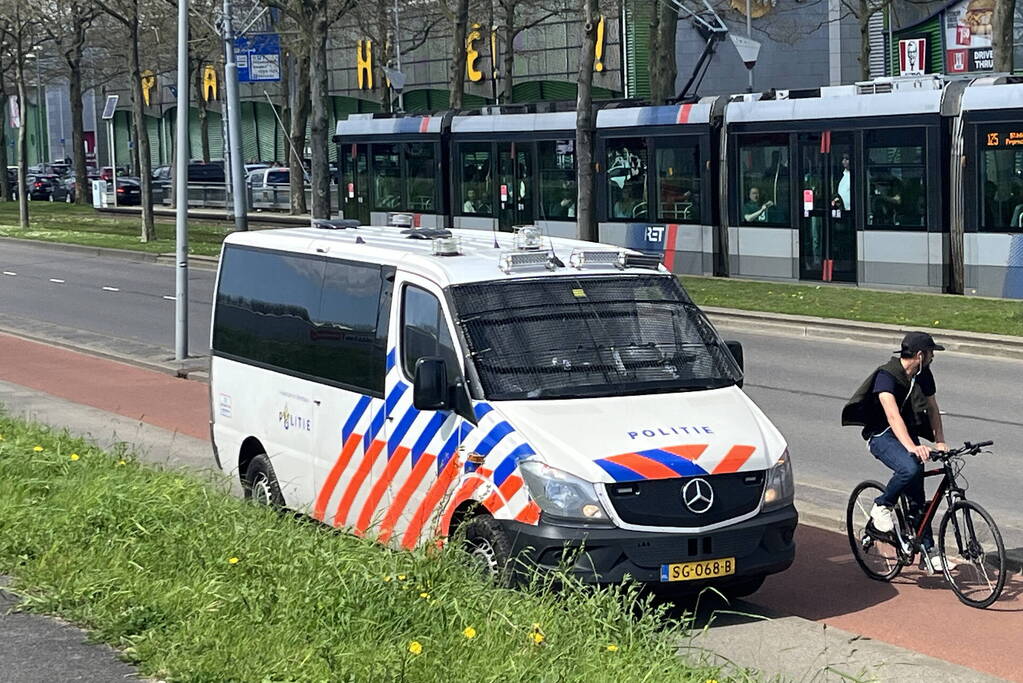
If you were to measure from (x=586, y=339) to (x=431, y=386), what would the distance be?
1.04m

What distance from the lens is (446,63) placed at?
7519cm

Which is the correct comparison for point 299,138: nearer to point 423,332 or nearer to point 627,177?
point 627,177

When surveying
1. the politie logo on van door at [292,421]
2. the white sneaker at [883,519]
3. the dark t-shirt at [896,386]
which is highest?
the dark t-shirt at [896,386]

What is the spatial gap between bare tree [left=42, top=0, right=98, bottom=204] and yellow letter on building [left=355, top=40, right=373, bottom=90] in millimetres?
15491

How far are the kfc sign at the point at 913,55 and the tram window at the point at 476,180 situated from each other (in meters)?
27.3

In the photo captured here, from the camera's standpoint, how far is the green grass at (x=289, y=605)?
6.12m

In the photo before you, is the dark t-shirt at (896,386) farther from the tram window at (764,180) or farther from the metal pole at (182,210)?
the tram window at (764,180)

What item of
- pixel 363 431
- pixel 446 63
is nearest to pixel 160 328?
pixel 363 431

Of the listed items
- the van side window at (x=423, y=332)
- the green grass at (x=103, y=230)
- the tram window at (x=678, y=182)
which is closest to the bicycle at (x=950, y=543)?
the van side window at (x=423, y=332)

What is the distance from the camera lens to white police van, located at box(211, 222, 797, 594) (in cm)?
832

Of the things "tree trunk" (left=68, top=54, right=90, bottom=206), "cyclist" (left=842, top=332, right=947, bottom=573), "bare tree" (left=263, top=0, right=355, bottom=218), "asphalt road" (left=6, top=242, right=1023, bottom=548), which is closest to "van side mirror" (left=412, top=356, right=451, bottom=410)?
"cyclist" (left=842, top=332, right=947, bottom=573)

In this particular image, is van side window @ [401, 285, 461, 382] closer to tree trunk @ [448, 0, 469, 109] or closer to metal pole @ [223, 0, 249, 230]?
metal pole @ [223, 0, 249, 230]

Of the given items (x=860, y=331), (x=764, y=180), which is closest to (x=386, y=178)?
(x=764, y=180)

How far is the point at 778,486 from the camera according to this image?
8.73 m
